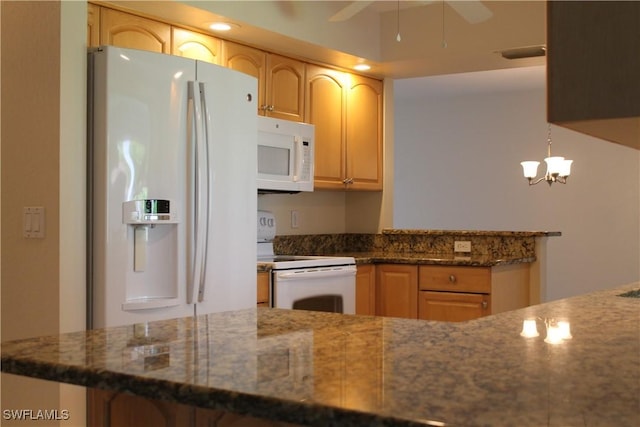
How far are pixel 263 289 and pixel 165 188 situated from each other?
92cm

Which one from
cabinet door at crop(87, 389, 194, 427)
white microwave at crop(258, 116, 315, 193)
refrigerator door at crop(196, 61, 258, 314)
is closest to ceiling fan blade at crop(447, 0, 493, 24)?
refrigerator door at crop(196, 61, 258, 314)

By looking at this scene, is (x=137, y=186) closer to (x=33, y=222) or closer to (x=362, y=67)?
(x=33, y=222)

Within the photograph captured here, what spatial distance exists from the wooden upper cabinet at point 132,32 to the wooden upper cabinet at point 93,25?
0.07ft

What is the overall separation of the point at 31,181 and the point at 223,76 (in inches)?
37.8

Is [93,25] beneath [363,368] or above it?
above

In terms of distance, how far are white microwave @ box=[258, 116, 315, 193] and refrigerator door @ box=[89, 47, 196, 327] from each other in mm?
1051

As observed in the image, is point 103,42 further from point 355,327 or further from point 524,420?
point 524,420

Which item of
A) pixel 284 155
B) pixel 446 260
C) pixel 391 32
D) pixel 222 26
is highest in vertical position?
pixel 391 32

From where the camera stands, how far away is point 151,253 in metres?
3.20

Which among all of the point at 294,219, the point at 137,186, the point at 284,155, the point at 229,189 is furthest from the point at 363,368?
the point at 294,219

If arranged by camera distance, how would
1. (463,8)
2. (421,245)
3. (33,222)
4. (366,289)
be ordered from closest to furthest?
(33,222), (463,8), (366,289), (421,245)

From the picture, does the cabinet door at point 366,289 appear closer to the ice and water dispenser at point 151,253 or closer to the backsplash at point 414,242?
the backsplash at point 414,242

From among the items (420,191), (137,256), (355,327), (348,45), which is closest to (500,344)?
(355,327)

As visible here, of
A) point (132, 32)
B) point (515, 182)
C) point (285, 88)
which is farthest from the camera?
point (515, 182)
